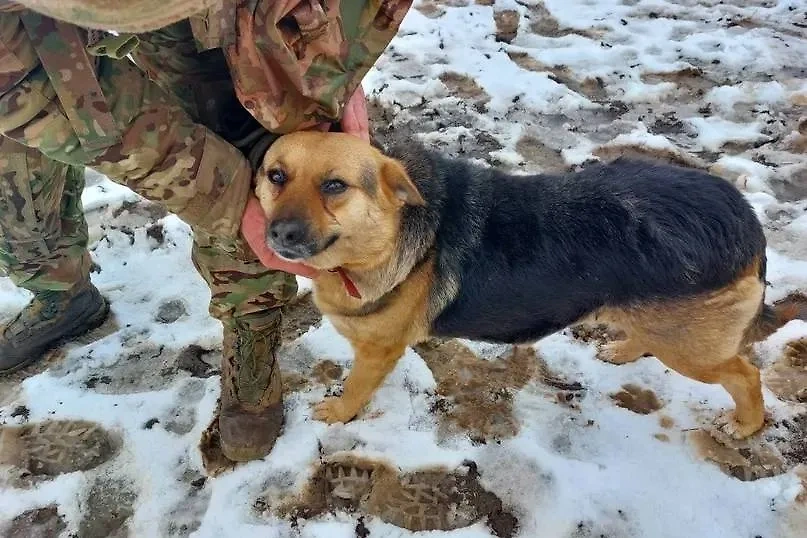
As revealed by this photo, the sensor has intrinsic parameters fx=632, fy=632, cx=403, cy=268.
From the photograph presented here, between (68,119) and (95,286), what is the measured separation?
185 centimetres

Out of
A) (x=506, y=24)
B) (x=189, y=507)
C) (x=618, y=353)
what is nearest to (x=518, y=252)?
(x=618, y=353)

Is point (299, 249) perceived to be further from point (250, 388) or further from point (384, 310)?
point (250, 388)

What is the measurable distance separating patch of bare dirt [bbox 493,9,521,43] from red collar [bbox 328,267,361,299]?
3.54 meters

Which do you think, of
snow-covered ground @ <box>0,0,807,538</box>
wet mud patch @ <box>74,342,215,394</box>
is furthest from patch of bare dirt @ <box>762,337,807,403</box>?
wet mud patch @ <box>74,342,215,394</box>

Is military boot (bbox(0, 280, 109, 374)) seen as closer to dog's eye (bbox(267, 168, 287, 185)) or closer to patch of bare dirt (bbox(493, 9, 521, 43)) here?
dog's eye (bbox(267, 168, 287, 185))

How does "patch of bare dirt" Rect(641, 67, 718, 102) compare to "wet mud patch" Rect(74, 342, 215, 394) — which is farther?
"patch of bare dirt" Rect(641, 67, 718, 102)

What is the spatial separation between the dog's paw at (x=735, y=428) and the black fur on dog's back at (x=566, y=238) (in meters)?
0.76

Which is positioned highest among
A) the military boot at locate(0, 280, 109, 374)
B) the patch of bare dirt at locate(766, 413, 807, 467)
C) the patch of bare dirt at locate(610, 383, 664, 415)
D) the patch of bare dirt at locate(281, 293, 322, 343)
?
the military boot at locate(0, 280, 109, 374)

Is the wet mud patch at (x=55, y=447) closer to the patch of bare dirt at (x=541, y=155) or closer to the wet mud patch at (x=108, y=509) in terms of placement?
the wet mud patch at (x=108, y=509)

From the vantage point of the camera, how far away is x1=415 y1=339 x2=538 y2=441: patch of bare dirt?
285cm

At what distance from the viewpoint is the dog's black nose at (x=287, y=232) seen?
2064 mm

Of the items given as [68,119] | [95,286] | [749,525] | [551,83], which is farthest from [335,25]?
[551,83]

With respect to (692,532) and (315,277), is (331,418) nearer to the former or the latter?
(315,277)

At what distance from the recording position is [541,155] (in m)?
4.22
